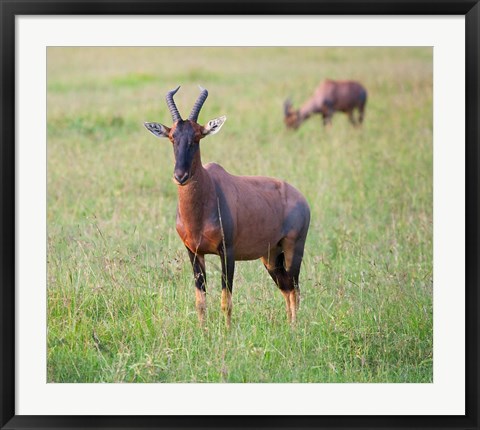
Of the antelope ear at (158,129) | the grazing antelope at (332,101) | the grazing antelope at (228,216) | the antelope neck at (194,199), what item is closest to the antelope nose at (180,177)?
the grazing antelope at (228,216)

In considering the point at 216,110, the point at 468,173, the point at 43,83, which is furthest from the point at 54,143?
the point at 468,173

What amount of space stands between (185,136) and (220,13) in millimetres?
1200

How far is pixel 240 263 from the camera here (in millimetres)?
8609

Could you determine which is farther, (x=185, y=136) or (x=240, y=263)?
(x=240, y=263)

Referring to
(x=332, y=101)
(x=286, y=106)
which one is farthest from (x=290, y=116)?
(x=332, y=101)

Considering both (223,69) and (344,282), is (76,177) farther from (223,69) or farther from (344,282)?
(223,69)

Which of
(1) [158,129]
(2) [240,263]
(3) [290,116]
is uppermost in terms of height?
(3) [290,116]

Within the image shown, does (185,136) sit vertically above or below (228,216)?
above

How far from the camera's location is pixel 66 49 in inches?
839

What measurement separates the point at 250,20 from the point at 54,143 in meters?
8.14

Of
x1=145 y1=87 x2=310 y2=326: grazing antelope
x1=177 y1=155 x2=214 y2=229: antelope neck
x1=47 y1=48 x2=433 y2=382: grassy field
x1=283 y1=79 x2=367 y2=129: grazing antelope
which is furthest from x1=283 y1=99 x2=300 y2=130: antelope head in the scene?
x1=177 y1=155 x2=214 y2=229: antelope neck

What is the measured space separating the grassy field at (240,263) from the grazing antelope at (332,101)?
326 mm

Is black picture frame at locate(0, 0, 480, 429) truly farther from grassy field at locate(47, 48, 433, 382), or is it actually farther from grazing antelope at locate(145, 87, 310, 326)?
grazing antelope at locate(145, 87, 310, 326)

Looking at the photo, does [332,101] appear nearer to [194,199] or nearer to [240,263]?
[240,263]
